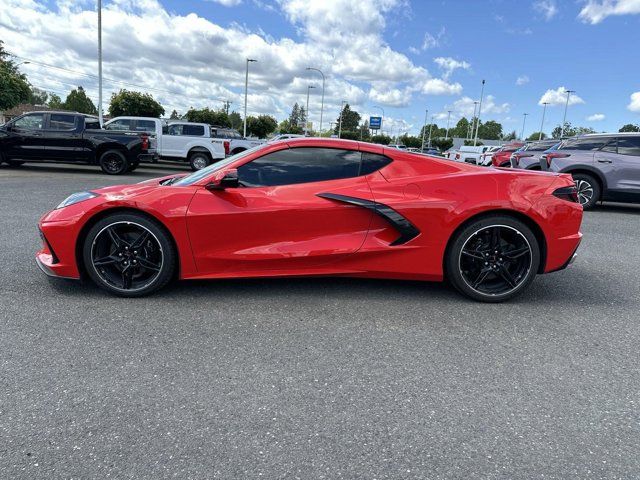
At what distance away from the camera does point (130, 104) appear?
53.5 m

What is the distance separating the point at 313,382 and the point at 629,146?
10100 millimetres

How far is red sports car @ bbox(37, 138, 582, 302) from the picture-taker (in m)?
3.67

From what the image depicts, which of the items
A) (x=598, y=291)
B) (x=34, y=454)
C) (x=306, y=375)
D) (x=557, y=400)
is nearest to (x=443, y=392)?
(x=557, y=400)

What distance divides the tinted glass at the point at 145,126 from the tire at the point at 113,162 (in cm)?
254

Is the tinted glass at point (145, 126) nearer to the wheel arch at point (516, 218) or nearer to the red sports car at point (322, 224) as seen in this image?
the red sports car at point (322, 224)

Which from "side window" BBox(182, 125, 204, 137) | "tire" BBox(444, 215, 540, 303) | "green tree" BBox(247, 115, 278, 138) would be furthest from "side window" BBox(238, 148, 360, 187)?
"green tree" BBox(247, 115, 278, 138)

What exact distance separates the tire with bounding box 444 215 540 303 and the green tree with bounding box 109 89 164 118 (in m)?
56.0

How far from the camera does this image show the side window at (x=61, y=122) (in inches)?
536

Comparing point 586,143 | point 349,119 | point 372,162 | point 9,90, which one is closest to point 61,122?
point 372,162

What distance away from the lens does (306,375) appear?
104 inches

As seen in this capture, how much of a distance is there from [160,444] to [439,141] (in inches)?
4046

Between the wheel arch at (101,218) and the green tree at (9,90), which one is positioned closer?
the wheel arch at (101,218)

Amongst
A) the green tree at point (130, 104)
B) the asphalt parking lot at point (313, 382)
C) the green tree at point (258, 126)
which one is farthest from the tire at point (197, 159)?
the green tree at point (258, 126)

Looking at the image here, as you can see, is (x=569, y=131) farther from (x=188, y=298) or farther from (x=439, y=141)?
(x=188, y=298)
